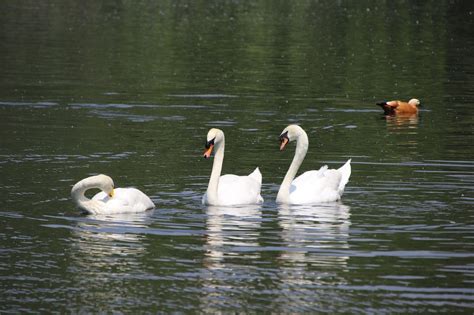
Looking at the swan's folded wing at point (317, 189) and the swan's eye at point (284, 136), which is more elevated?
the swan's eye at point (284, 136)

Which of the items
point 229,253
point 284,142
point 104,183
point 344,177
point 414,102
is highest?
point 414,102

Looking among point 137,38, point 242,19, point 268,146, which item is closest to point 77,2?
point 242,19

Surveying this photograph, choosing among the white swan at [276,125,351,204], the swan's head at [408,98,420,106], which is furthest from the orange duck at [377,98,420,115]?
the white swan at [276,125,351,204]

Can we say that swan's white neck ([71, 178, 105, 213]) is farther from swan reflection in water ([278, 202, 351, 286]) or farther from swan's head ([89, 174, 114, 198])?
swan reflection in water ([278, 202, 351, 286])

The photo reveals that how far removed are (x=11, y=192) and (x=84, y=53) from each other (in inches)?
911

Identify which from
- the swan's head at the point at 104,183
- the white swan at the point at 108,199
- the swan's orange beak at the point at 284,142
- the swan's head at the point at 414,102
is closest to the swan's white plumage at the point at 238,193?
the swan's orange beak at the point at 284,142

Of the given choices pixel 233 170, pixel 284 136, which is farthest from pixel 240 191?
pixel 233 170

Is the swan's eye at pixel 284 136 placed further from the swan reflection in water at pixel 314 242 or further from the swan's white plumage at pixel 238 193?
the swan reflection in water at pixel 314 242

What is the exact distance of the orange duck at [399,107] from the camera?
91.0ft

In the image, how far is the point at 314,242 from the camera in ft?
46.6

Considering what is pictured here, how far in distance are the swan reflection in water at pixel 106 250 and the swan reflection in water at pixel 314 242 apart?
167cm

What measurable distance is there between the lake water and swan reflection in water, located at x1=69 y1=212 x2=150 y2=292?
0.03 m

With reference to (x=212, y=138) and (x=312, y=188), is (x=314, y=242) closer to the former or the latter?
(x=312, y=188)

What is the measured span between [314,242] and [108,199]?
323 cm
